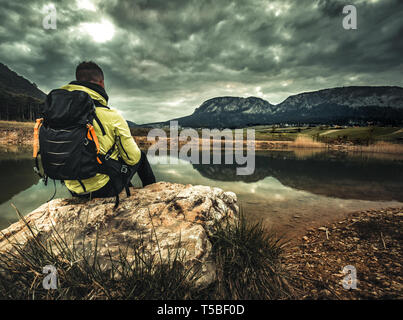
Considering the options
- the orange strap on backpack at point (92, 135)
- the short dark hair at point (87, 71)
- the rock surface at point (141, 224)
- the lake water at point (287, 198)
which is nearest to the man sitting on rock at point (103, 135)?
the short dark hair at point (87, 71)

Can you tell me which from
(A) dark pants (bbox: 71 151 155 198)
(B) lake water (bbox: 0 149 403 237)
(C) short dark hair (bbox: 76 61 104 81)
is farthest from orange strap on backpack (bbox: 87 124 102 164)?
(B) lake water (bbox: 0 149 403 237)

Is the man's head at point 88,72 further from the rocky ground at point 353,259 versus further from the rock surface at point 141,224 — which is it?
the rocky ground at point 353,259

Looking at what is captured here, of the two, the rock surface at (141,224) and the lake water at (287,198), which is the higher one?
the rock surface at (141,224)

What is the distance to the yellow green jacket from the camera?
288cm

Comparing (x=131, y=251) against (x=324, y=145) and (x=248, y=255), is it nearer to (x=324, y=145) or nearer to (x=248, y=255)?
(x=248, y=255)

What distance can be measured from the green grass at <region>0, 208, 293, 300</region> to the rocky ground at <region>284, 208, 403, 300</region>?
817 millimetres

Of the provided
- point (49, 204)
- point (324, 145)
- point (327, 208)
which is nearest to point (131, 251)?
point (49, 204)

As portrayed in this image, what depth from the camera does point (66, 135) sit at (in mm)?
2537

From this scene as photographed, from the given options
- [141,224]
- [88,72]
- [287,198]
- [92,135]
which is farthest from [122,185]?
[287,198]

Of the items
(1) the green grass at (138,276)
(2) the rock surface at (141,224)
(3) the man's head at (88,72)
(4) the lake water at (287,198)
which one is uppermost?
(3) the man's head at (88,72)

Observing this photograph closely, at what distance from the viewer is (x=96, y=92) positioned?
3.01m

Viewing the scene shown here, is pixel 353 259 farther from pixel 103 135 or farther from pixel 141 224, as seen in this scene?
pixel 103 135

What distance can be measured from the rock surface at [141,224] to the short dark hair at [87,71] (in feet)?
8.06

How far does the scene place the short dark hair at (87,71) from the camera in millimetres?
3283
